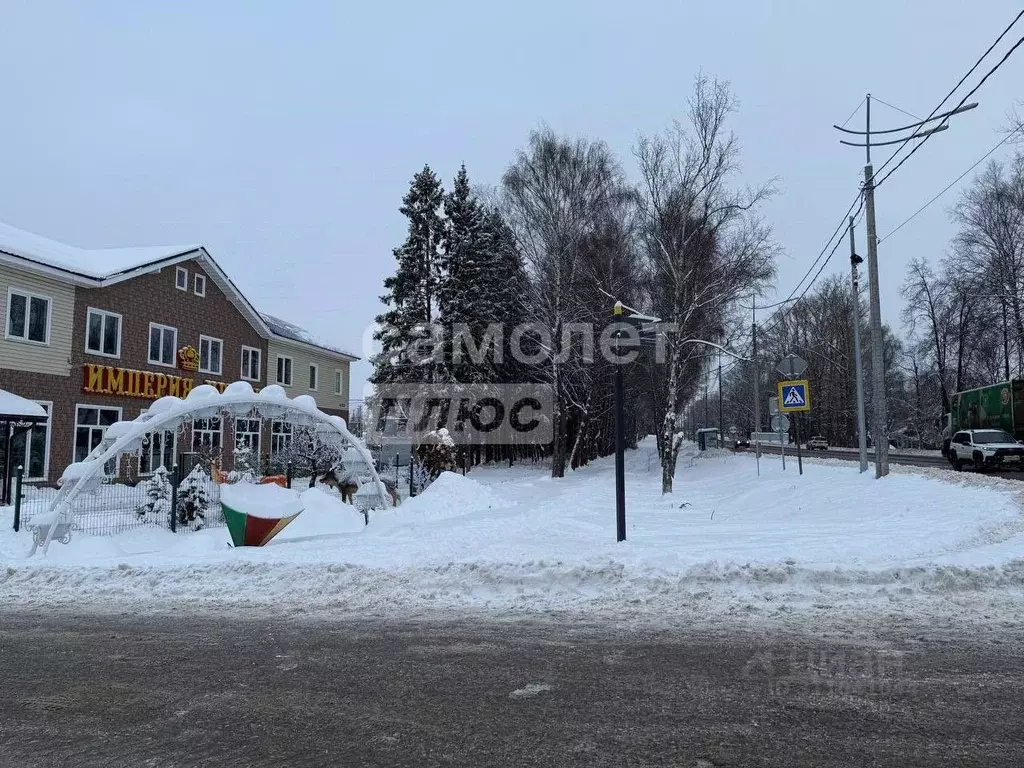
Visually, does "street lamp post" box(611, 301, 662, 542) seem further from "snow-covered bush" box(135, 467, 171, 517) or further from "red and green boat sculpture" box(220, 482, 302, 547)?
"snow-covered bush" box(135, 467, 171, 517)

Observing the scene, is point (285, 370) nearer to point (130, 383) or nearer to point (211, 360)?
point (211, 360)

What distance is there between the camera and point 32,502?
1703cm

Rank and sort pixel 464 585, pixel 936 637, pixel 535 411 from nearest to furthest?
1. pixel 936 637
2. pixel 464 585
3. pixel 535 411

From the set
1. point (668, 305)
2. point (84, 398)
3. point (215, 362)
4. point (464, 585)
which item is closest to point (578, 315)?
point (668, 305)

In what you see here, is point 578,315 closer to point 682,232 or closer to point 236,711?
point 682,232

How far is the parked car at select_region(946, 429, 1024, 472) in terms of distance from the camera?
23.9 meters

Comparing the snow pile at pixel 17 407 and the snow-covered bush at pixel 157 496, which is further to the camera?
the snow pile at pixel 17 407

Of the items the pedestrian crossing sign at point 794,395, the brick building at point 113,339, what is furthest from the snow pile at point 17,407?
the pedestrian crossing sign at point 794,395

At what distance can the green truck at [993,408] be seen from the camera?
2806 cm

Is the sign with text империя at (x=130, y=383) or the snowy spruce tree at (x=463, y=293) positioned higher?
the snowy spruce tree at (x=463, y=293)

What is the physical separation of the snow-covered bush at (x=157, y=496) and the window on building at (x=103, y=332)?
10330 millimetres

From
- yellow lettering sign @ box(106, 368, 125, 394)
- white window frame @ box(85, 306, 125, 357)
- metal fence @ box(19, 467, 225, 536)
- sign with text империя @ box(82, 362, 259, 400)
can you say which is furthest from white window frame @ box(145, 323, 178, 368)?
metal fence @ box(19, 467, 225, 536)

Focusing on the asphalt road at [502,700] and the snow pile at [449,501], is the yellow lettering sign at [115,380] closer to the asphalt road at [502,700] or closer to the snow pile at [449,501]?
the snow pile at [449,501]

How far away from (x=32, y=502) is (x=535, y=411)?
25.9m
